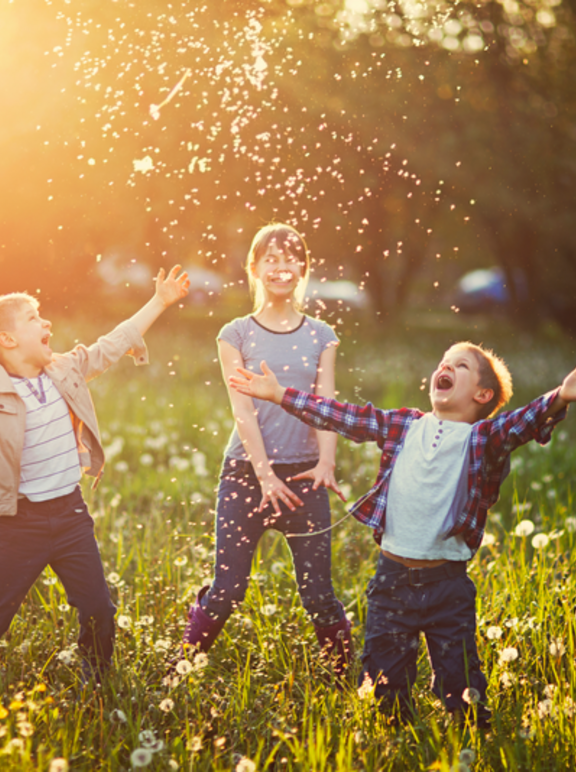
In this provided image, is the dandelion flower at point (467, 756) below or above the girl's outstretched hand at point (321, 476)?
below

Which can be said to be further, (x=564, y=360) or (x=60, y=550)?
(x=564, y=360)

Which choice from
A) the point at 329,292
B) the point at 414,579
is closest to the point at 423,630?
the point at 414,579

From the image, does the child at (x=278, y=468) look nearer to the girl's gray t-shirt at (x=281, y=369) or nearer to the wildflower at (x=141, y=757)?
the girl's gray t-shirt at (x=281, y=369)

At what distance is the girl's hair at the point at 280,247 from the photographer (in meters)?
Result: 3.11

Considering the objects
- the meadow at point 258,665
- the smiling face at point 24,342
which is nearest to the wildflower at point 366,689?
the meadow at point 258,665

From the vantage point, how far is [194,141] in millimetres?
8188

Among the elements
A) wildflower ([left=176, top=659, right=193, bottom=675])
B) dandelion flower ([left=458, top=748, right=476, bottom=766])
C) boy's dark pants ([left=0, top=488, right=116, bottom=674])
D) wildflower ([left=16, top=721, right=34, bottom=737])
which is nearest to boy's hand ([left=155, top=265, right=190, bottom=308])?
boy's dark pants ([left=0, top=488, right=116, bottom=674])

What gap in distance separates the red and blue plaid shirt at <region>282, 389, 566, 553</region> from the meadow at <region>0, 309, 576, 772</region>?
53 centimetres

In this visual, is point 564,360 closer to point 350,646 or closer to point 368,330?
point 368,330

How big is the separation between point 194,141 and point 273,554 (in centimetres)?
529

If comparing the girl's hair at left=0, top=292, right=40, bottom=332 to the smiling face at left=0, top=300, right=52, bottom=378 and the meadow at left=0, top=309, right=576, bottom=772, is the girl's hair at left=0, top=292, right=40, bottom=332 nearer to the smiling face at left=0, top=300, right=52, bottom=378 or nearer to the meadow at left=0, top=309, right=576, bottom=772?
the smiling face at left=0, top=300, right=52, bottom=378

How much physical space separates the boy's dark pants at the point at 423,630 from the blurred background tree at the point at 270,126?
1416 millimetres

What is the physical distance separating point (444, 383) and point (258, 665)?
4.45ft

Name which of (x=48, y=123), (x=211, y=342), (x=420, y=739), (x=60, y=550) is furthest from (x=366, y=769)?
(x=211, y=342)
